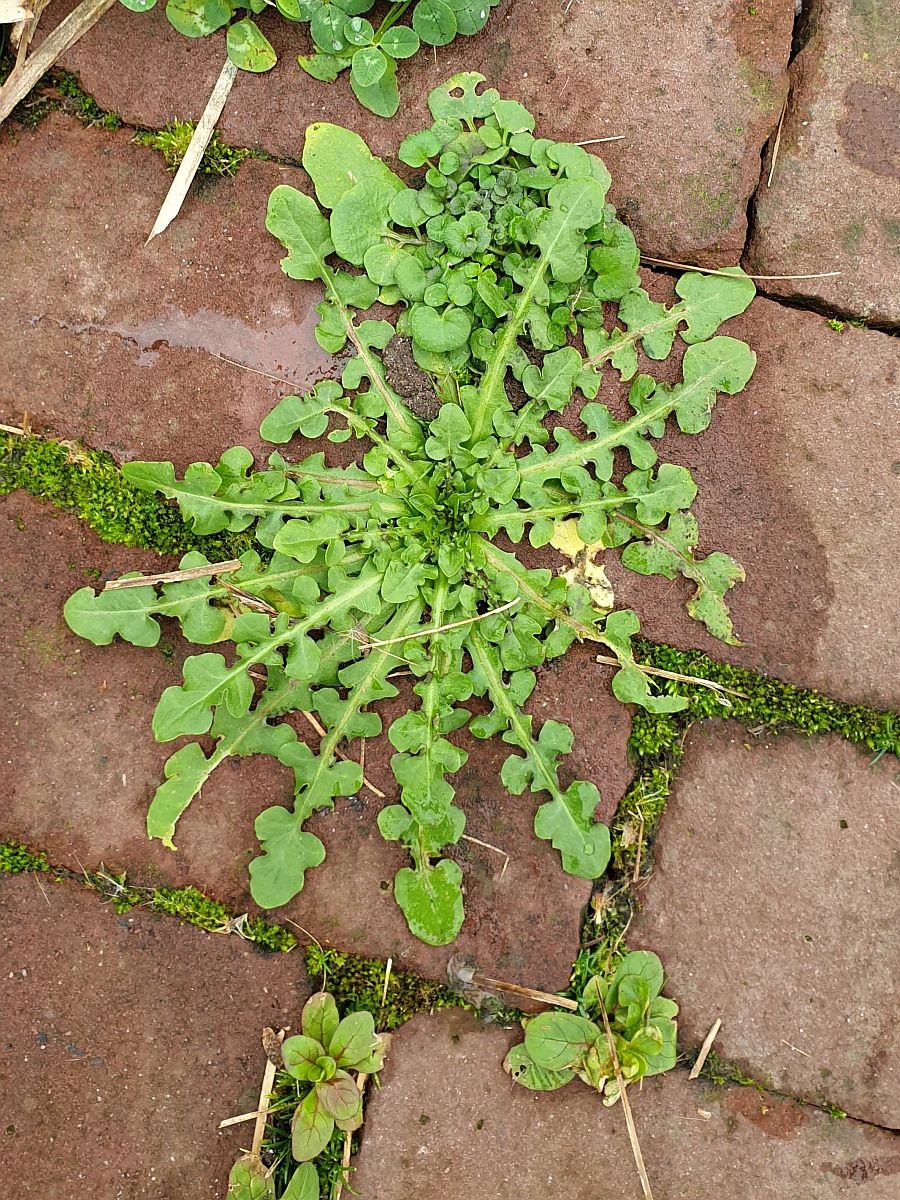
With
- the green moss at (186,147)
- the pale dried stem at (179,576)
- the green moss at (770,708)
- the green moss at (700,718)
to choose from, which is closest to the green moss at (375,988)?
the green moss at (700,718)

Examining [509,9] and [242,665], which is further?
[509,9]

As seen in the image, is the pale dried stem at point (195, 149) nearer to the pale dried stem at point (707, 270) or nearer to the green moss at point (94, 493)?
the green moss at point (94, 493)

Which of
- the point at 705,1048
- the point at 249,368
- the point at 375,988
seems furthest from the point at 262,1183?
the point at 249,368

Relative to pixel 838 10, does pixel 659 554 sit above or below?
below

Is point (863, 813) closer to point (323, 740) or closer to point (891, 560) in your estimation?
point (891, 560)

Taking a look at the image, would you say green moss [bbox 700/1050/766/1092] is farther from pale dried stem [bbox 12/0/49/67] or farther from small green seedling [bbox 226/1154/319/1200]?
pale dried stem [bbox 12/0/49/67]

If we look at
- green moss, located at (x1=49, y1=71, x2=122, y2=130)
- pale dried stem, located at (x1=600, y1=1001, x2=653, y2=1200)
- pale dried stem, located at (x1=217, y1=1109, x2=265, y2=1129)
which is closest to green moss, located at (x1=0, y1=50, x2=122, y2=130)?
green moss, located at (x1=49, y1=71, x2=122, y2=130)

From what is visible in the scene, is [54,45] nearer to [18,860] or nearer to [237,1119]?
[18,860]

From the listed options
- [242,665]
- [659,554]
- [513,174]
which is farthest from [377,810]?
[513,174]
